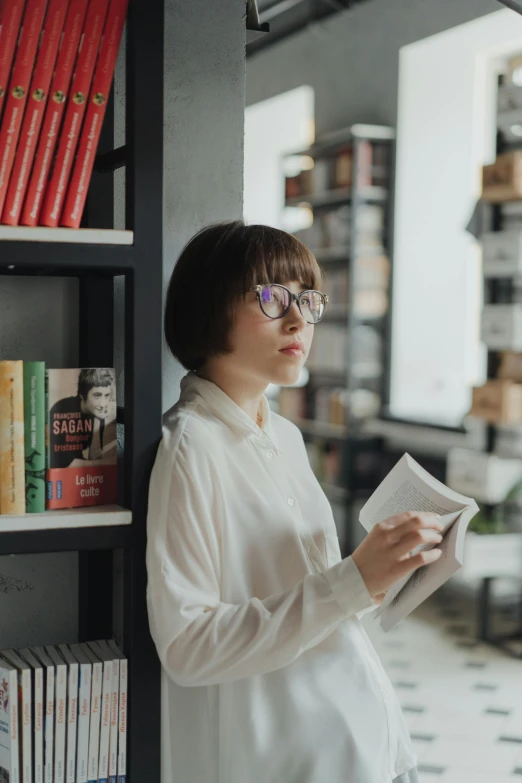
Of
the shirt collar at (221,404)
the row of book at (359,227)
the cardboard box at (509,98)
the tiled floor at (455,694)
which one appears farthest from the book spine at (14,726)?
the row of book at (359,227)

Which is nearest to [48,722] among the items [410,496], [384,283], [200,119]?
[410,496]

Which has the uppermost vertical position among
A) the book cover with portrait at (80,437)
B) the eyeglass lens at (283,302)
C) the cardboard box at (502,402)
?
the eyeglass lens at (283,302)

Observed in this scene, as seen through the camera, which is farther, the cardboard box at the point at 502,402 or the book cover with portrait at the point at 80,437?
the cardboard box at the point at 502,402

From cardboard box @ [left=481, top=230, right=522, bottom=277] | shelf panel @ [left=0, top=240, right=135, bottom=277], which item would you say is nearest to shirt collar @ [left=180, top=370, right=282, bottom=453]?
shelf panel @ [left=0, top=240, right=135, bottom=277]

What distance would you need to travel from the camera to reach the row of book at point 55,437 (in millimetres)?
1420

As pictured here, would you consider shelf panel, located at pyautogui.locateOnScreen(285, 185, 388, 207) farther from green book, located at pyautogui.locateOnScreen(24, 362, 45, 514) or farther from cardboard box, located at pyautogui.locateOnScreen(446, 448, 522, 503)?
green book, located at pyautogui.locateOnScreen(24, 362, 45, 514)

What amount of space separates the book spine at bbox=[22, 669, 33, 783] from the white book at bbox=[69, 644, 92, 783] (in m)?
0.08

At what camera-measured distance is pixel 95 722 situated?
59.2 inches

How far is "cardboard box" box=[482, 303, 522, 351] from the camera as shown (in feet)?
14.5

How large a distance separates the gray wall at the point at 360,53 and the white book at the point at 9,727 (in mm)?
5287

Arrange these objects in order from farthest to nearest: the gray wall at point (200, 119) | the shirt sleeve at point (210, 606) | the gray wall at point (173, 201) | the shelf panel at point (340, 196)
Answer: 1. the shelf panel at point (340, 196)
2. the gray wall at point (200, 119)
3. the gray wall at point (173, 201)
4. the shirt sleeve at point (210, 606)

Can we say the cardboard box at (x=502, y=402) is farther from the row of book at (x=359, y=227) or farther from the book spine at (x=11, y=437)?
the book spine at (x=11, y=437)

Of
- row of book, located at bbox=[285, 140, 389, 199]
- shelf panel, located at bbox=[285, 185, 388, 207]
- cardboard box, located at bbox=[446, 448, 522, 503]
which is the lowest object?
cardboard box, located at bbox=[446, 448, 522, 503]

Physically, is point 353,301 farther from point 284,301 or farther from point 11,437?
point 11,437
